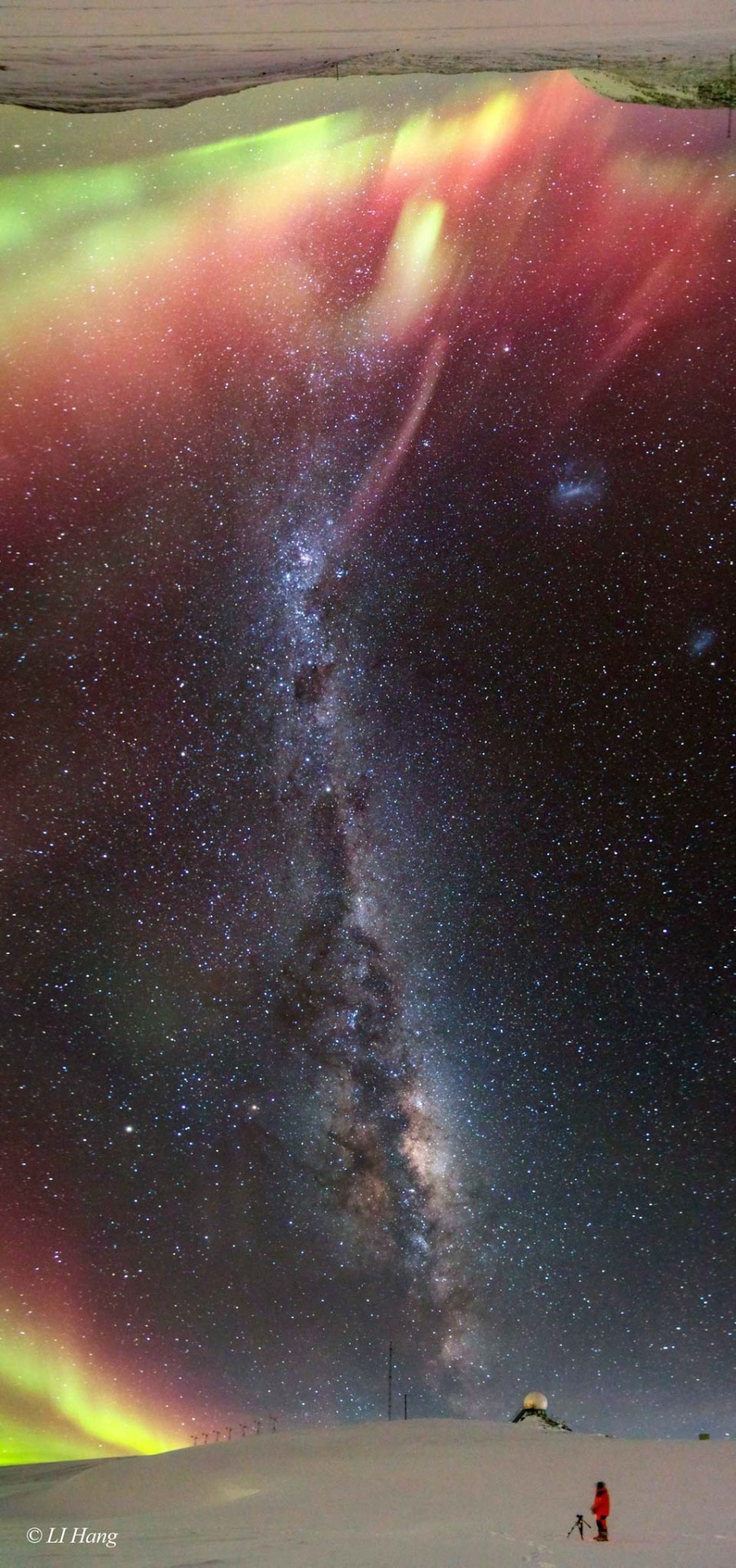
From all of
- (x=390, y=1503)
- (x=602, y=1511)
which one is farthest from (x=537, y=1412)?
(x=602, y=1511)

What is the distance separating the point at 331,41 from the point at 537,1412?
103 ft

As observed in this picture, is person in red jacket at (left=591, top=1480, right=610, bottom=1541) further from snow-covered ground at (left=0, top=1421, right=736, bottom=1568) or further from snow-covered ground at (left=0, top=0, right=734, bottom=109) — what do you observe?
snow-covered ground at (left=0, top=0, right=734, bottom=109)

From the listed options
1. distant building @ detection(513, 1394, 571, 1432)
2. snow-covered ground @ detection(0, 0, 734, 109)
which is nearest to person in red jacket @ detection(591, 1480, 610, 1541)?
snow-covered ground @ detection(0, 0, 734, 109)

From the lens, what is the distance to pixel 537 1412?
1133 inches

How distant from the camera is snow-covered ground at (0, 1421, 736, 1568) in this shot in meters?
9.16

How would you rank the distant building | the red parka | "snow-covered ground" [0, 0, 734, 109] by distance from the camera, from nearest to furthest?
"snow-covered ground" [0, 0, 734, 109]
the red parka
the distant building

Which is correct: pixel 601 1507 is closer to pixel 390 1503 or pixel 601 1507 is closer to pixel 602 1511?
pixel 602 1511

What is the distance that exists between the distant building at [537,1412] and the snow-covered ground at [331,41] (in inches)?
1206

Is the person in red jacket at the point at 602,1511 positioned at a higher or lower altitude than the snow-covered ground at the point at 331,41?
lower

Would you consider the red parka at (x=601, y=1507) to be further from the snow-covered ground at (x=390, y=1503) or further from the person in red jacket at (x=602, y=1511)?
the snow-covered ground at (x=390, y=1503)

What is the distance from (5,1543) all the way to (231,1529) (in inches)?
110

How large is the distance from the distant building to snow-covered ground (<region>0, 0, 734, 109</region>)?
3064 centimetres

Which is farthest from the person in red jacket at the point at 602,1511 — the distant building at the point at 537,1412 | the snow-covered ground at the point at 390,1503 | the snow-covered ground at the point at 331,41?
the distant building at the point at 537,1412

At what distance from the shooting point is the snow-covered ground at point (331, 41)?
428 centimetres
